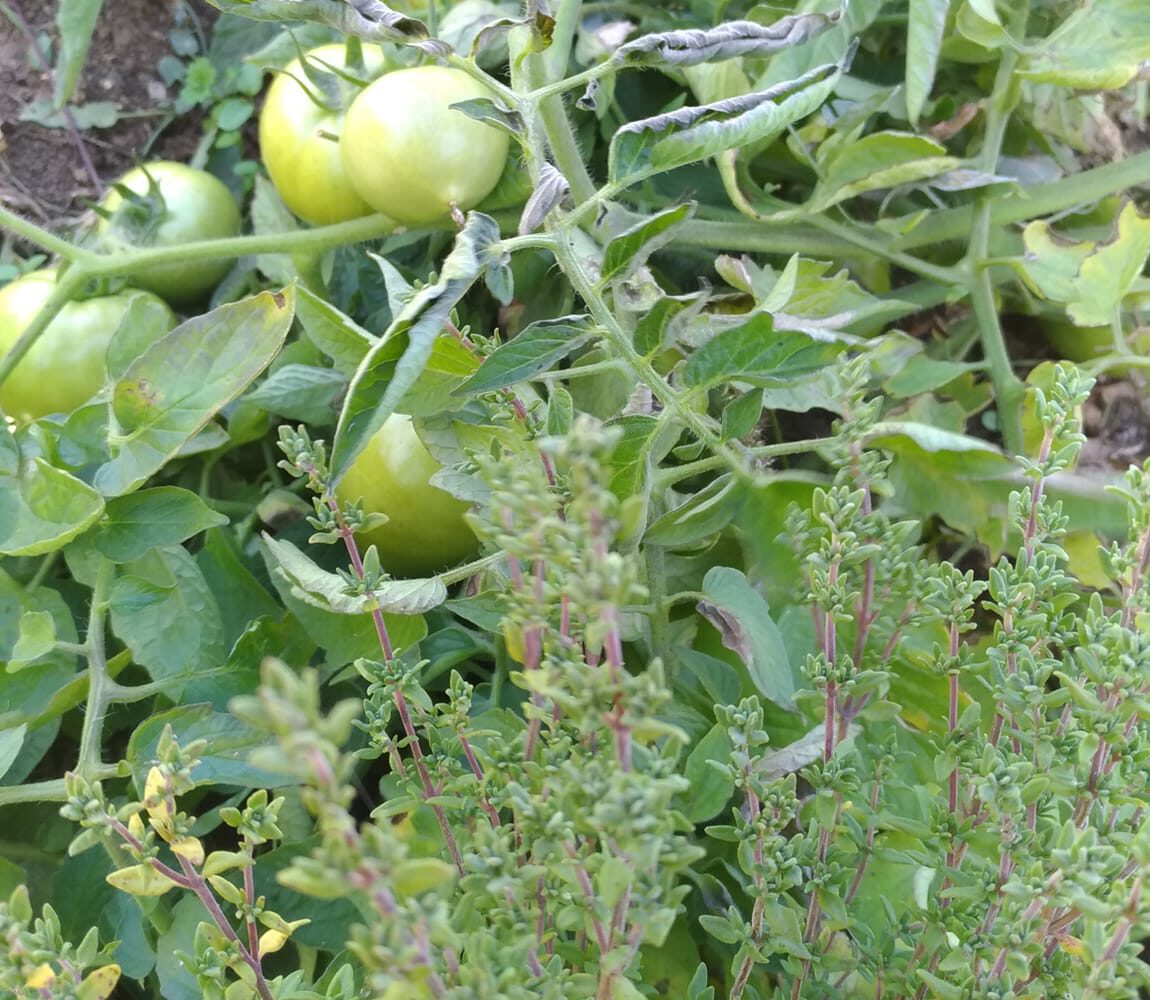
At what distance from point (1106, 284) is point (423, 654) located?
1.51 feet

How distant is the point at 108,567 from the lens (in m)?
0.52

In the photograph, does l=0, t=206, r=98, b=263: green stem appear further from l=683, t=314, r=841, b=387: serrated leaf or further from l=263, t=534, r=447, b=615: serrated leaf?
l=683, t=314, r=841, b=387: serrated leaf

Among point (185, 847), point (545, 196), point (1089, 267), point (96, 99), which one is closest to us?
point (185, 847)

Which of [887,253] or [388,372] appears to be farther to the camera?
[887,253]

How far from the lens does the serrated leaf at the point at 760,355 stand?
1.33 ft

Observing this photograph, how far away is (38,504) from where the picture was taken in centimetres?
50

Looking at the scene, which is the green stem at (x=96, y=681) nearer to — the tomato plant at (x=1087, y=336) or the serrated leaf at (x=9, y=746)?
the serrated leaf at (x=9, y=746)

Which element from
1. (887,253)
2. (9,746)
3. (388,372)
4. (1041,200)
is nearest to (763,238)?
(887,253)

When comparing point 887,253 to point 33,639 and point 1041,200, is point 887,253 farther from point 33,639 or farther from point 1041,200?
point 33,639

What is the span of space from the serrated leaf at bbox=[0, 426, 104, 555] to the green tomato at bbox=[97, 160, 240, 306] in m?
0.24

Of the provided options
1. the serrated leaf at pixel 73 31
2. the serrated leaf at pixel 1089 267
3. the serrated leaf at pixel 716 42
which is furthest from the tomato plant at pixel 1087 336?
the serrated leaf at pixel 73 31

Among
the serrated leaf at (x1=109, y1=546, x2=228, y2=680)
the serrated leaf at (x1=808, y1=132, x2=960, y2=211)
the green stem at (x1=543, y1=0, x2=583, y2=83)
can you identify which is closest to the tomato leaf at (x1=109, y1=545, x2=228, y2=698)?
the serrated leaf at (x1=109, y1=546, x2=228, y2=680)

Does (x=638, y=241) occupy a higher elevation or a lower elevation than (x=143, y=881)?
higher

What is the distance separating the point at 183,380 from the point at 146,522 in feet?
0.24
